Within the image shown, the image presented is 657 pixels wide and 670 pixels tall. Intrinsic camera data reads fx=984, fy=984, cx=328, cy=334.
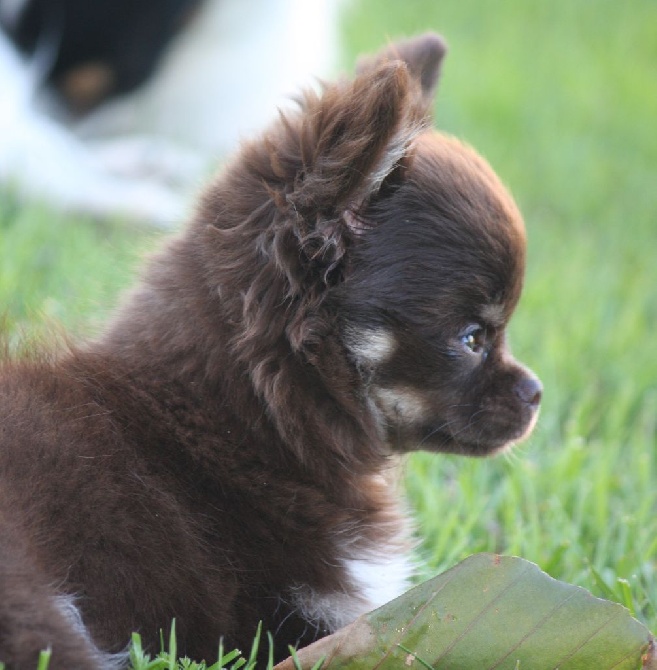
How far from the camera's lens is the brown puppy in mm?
2387

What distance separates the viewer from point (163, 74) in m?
7.90

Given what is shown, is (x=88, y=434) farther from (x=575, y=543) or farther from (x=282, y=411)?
(x=575, y=543)

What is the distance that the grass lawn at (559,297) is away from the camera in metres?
3.50

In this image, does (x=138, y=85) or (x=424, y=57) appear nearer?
(x=424, y=57)

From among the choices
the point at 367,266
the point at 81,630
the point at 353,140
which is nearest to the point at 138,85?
the point at 367,266

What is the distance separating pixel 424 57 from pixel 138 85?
483 cm

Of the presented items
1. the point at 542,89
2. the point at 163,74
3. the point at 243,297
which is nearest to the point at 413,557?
the point at 243,297

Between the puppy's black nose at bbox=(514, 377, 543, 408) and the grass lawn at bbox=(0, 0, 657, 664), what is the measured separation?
1.75 feet

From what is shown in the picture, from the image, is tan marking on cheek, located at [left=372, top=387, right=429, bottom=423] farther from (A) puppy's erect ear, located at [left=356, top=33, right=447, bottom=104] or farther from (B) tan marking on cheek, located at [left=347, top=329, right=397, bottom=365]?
(A) puppy's erect ear, located at [left=356, top=33, right=447, bottom=104]

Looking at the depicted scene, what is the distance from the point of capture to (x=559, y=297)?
229 inches

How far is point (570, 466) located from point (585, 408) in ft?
2.22

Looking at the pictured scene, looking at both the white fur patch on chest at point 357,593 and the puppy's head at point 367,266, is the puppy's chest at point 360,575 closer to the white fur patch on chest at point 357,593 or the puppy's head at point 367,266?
the white fur patch on chest at point 357,593

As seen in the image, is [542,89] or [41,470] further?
[542,89]

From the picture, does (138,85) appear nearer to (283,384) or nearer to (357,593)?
(283,384)
